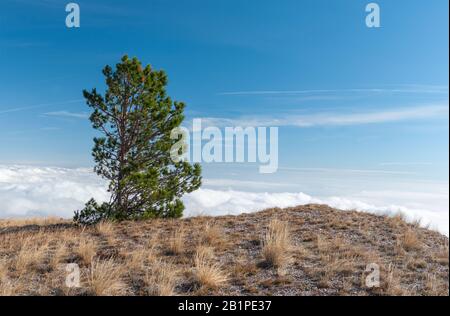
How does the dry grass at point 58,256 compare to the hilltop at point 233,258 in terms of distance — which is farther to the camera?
the dry grass at point 58,256

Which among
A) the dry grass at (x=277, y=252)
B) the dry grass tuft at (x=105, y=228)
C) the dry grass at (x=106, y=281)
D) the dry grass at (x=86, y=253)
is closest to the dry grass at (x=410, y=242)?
the dry grass at (x=277, y=252)

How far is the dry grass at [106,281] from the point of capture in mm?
8039

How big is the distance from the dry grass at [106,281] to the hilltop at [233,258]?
0.02 metres

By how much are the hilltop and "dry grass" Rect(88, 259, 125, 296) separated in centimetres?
2

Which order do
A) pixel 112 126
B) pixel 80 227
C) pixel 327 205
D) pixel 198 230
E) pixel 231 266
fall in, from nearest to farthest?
1. pixel 231 266
2. pixel 198 230
3. pixel 80 227
4. pixel 112 126
5. pixel 327 205

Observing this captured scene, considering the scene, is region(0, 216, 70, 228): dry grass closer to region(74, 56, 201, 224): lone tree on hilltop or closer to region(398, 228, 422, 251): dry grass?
region(74, 56, 201, 224): lone tree on hilltop

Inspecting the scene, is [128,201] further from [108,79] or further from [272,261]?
[272,261]

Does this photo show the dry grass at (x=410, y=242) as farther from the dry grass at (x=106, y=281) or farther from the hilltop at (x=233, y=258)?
the dry grass at (x=106, y=281)

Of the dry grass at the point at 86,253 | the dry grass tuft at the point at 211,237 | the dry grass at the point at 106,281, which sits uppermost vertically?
the dry grass tuft at the point at 211,237

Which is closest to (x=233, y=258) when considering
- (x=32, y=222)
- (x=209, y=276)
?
(x=209, y=276)

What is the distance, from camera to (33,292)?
27.2ft

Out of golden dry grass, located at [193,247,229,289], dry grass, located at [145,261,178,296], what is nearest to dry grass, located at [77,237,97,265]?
dry grass, located at [145,261,178,296]
